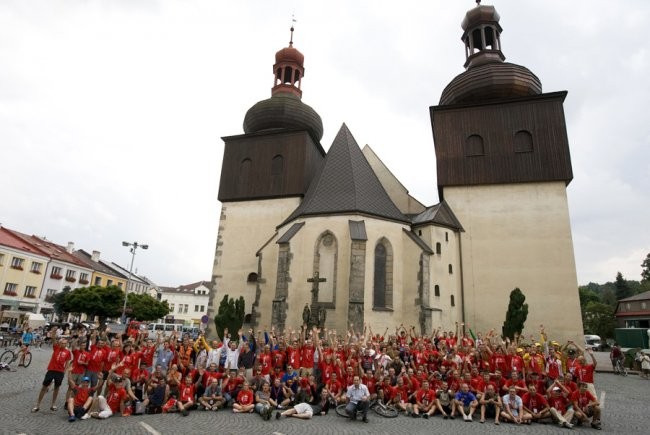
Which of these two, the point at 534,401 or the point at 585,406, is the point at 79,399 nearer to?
the point at 534,401

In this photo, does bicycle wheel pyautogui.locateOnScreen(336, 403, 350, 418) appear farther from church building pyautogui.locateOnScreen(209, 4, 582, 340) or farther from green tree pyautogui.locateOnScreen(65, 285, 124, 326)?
green tree pyautogui.locateOnScreen(65, 285, 124, 326)

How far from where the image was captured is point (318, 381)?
374 inches

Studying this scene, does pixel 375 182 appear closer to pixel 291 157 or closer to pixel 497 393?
pixel 291 157

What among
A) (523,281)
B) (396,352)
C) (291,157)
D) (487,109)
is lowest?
(396,352)

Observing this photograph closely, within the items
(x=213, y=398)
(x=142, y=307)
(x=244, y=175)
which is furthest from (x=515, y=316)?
(x=142, y=307)

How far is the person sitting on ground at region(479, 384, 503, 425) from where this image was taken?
808 cm

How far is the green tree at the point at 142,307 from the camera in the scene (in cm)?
3266

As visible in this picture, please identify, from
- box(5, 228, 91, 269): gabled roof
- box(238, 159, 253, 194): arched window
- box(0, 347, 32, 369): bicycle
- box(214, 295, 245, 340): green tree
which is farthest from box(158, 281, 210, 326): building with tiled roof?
box(0, 347, 32, 369): bicycle

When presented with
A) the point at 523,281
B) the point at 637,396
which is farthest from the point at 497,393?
the point at 523,281

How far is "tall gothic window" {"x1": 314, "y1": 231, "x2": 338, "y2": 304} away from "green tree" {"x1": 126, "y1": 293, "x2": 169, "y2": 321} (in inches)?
812

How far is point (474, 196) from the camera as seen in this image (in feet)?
72.6

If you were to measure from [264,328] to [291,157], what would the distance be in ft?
34.4

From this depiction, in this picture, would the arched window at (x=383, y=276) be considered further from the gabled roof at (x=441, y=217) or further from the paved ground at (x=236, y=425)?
the paved ground at (x=236, y=425)

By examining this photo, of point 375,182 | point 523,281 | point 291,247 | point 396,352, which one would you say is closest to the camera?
point 396,352
